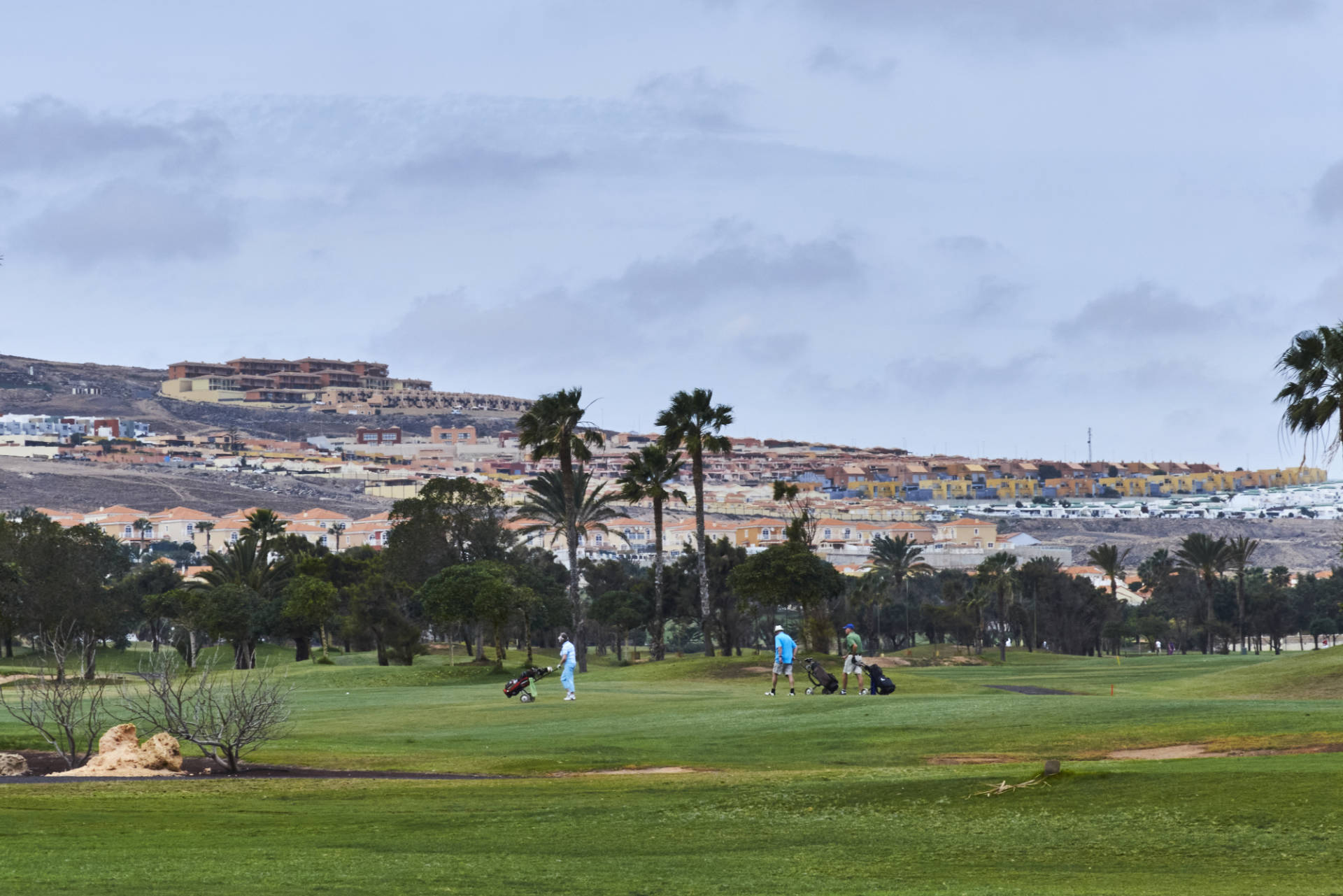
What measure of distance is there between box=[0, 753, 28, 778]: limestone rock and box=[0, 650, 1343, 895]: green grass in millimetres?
3667

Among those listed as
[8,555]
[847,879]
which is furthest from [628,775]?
[8,555]

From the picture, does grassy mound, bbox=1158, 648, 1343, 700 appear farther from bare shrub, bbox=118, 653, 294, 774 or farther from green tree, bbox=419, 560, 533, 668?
green tree, bbox=419, 560, 533, 668

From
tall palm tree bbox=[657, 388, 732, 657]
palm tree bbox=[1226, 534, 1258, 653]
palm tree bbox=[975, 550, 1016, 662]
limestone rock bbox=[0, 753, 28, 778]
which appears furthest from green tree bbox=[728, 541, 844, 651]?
palm tree bbox=[1226, 534, 1258, 653]

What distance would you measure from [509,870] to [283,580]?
8005 cm

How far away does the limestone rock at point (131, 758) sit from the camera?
78.1ft

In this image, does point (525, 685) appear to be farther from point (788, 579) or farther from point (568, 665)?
point (788, 579)

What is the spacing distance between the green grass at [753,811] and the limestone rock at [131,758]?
69.8 inches

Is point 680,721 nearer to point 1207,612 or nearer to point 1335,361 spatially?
point 1335,361

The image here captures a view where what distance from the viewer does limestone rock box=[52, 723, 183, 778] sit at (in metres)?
23.8

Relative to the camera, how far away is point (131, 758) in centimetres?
2423

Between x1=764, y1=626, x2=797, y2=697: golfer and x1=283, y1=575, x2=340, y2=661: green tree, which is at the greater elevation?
x1=283, y1=575, x2=340, y2=661: green tree

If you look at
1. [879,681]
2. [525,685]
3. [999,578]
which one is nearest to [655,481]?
[525,685]

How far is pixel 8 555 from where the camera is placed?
3300 inches

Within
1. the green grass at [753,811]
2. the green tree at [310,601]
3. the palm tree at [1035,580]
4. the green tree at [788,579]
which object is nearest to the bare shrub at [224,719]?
the green grass at [753,811]
